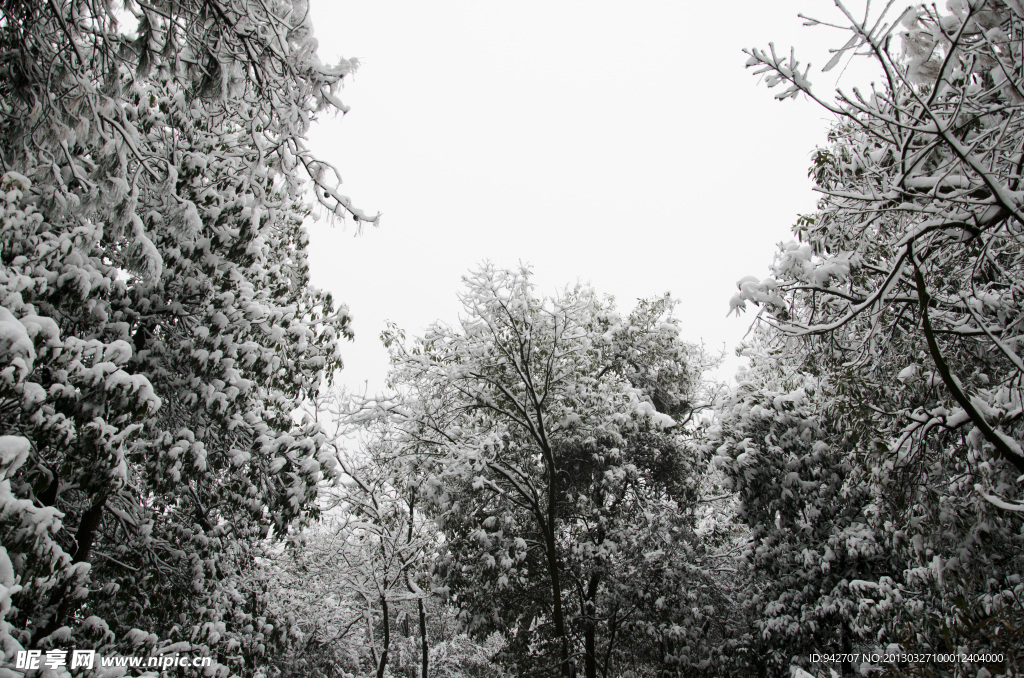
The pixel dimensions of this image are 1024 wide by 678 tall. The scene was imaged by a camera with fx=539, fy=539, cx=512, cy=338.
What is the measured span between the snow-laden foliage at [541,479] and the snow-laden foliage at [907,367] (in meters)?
2.07

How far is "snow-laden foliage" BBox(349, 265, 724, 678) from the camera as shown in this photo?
10.1m

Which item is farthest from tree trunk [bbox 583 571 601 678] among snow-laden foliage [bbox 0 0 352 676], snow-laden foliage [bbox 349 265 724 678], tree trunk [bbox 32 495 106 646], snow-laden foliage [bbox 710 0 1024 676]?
tree trunk [bbox 32 495 106 646]

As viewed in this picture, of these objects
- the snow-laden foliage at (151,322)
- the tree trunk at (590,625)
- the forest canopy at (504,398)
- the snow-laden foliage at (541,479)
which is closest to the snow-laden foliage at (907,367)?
the forest canopy at (504,398)

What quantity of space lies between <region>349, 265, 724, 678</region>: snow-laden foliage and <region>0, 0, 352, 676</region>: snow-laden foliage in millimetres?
3017

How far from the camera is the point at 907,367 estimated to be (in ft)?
16.4

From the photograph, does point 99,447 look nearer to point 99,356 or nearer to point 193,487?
point 99,356

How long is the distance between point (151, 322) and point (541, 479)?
760cm

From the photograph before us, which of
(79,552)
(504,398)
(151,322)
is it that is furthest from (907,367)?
(79,552)

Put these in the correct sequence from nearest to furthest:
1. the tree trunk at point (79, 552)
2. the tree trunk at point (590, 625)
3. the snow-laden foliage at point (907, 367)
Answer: the snow-laden foliage at point (907, 367)
the tree trunk at point (79, 552)
the tree trunk at point (590, 625)

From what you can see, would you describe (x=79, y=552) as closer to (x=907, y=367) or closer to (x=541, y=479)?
(x=541, y=479)

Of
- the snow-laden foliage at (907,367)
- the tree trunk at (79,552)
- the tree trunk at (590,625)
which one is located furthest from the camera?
the tree trunk at (590,625)

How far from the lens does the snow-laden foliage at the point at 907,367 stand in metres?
3.03

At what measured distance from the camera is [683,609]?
1002cm

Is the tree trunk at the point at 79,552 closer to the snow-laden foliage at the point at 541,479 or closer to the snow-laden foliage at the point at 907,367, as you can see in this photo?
the snow-laden foliage at the point at 541,479
